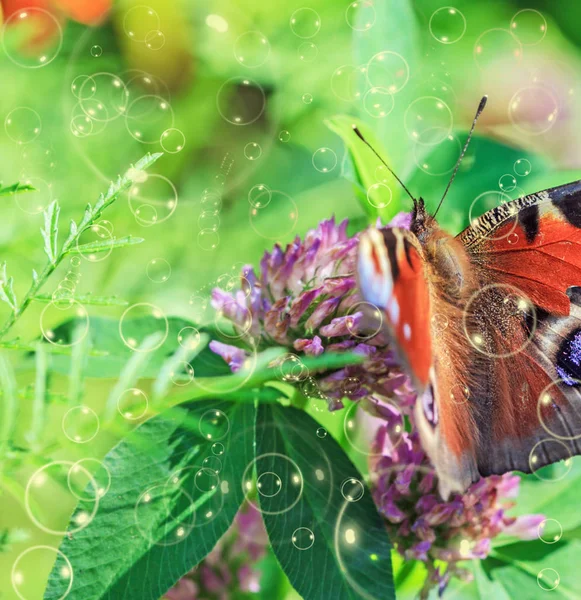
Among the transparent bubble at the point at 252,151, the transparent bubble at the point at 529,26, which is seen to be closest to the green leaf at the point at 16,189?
the transparent bubble at the point at 252,151

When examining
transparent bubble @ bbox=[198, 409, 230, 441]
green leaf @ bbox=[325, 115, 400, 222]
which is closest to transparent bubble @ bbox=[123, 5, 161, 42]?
green leaf @ bbox=[325, 115, 400, 222]

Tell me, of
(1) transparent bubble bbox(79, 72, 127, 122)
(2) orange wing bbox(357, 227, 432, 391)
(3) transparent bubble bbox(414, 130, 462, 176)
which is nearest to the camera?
(2) orange wing bbox(357, 227, 432, 391)

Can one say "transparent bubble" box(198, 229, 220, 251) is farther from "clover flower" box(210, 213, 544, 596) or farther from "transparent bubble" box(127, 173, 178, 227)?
"clover flower" box(210, 213, 544, 596)

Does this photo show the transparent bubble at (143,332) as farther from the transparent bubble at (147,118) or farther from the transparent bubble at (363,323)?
the transparent bubble at (147,118)

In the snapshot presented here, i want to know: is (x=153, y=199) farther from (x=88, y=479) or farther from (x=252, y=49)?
(x=88, y=479)

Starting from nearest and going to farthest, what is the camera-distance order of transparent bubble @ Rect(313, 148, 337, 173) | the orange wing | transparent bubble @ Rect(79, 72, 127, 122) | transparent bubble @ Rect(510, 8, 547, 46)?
the orange wing, transparent bubble @ Rect(79, 72, 127, 122), transparent bubble @ Rect(313, 148, 337, 173), transparent bubble @ Rect(510, 8, 547, 46)

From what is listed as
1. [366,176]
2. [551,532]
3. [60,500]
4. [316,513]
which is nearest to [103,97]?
[366,176]
